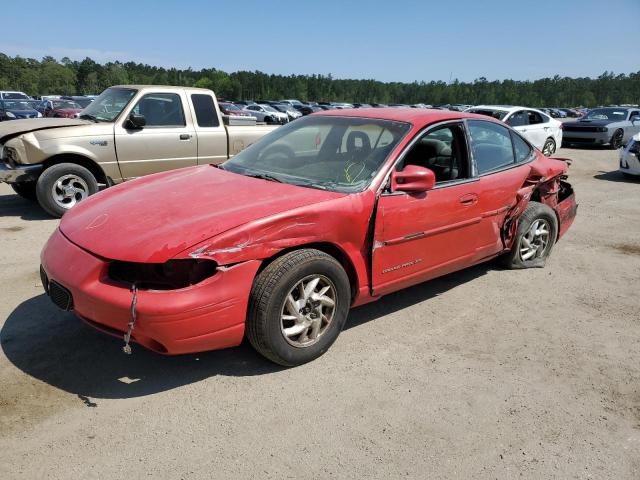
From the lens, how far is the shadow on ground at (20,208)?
22.6 ft

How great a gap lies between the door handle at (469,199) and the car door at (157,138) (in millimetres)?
4875

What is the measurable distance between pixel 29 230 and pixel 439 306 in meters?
5.07

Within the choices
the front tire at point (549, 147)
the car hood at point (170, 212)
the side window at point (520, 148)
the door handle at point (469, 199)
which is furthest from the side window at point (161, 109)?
the front tire at point (549, 147)

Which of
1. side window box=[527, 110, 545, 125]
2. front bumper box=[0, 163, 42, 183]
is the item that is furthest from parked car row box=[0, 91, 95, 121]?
side window box=[527, 110, 545, 125]

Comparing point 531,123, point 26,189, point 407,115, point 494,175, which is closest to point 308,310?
Result: point 407,115

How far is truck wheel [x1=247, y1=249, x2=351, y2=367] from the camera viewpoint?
113 inches

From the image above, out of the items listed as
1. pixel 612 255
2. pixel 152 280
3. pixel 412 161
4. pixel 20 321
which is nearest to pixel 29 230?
pixel 20 321

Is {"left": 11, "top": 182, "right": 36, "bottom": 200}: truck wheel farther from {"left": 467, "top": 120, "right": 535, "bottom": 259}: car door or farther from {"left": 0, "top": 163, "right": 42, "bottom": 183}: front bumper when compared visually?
{"left": 467, "top": 120, "right": 535, "bottom": 259}: car door

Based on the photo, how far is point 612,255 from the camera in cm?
580

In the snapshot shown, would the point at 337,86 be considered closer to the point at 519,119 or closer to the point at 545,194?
the point at 519,119

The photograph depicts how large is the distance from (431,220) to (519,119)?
11.4 meters

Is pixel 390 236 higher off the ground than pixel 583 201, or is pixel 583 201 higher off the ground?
pixel 390 236

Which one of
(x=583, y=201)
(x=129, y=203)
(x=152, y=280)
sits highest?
(x=129, y=203)

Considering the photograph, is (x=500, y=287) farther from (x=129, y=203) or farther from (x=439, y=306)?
(x=129, y=203)
